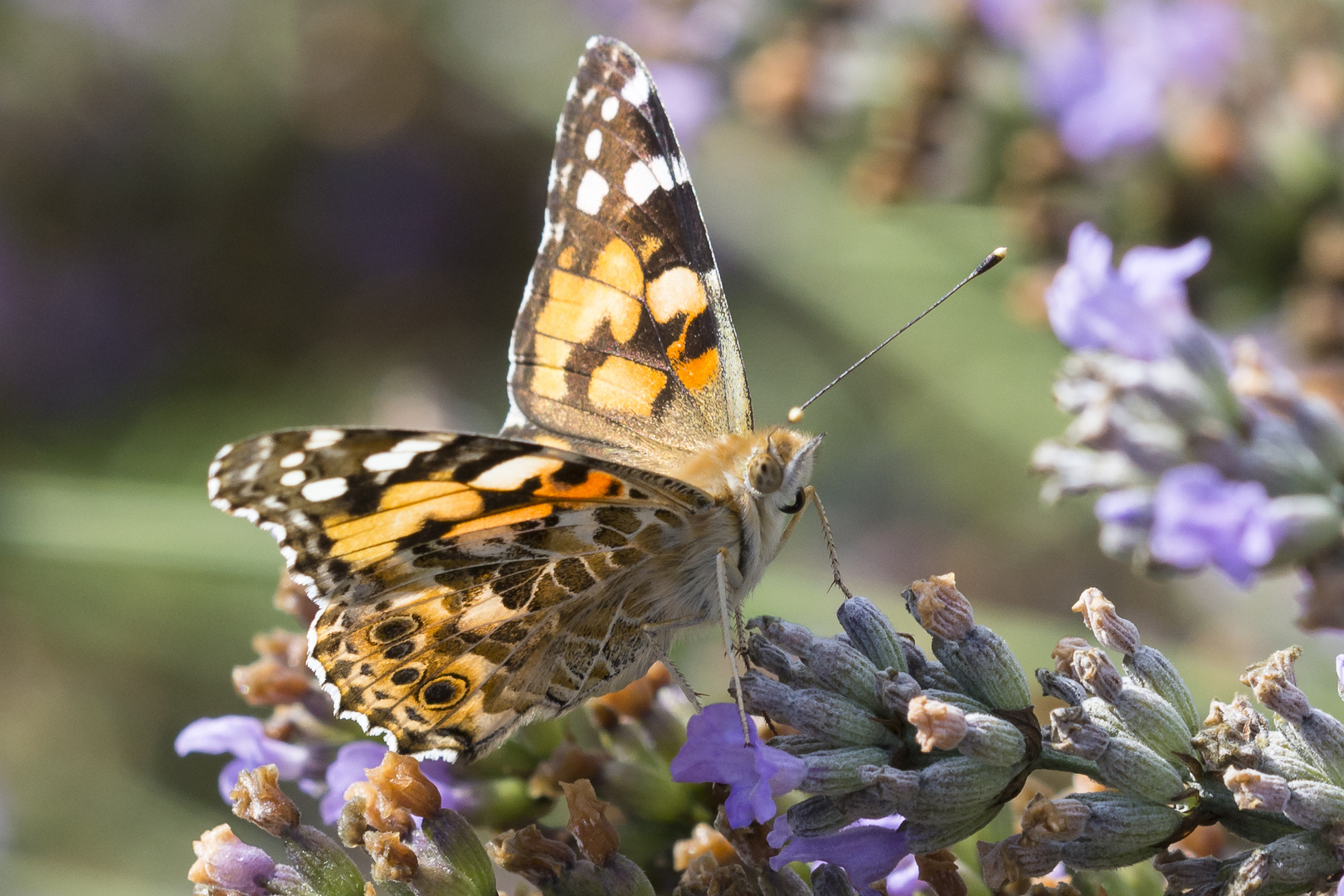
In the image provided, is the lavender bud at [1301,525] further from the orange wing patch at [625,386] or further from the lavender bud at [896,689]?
the orange wing patch at [625,386]

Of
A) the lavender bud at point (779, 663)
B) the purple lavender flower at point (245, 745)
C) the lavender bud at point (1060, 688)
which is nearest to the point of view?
the lavender bud at point (1060, 688)

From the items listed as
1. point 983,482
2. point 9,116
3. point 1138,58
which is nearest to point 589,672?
point 1138,58

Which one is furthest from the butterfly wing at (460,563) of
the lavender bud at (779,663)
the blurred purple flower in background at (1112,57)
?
the blurred purple flower in background at (1112,57)

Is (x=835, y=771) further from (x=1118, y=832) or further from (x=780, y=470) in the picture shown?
(x=780, y=470)

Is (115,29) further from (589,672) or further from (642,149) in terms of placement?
(589,672)

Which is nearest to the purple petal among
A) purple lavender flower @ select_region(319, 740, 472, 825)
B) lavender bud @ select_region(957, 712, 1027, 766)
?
purple lavender flower @ select_region(319, 740, 472, 825)

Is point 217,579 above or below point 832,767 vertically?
above
